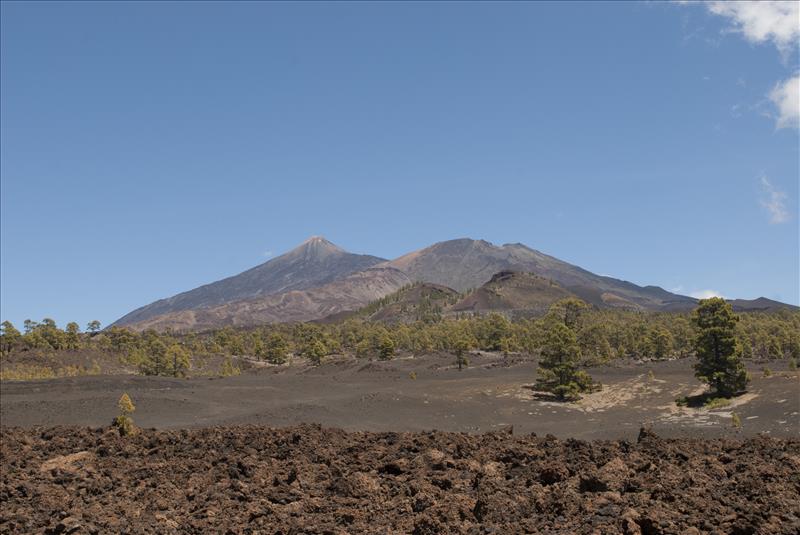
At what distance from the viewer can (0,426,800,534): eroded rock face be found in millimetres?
9547

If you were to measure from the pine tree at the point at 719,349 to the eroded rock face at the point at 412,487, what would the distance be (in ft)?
79.1

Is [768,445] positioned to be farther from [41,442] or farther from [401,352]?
[401,352]

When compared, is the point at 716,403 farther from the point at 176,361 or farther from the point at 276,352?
the point at 276,352

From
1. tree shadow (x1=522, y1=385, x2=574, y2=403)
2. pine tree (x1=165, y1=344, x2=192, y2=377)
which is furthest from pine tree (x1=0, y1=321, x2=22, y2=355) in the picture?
tree shadow (x1=522, y1=385, x2=574, y2=403)

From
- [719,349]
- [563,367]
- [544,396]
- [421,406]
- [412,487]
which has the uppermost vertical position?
[719,349]

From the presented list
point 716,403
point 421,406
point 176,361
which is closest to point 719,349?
point 716,403

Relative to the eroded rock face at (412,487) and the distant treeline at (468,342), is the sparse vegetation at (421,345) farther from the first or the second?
the eroded rock face at (412,487)

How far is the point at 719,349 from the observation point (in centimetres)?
3669

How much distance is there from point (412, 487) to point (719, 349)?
30.1m

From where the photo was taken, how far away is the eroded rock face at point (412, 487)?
31.3 feet

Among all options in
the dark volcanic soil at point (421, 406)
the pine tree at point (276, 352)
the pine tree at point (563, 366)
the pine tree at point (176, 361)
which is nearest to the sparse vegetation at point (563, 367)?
the pine tree at point (563, 366)

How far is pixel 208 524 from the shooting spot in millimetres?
11656

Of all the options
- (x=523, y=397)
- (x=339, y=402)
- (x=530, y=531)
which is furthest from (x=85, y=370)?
(x=530, y=531)

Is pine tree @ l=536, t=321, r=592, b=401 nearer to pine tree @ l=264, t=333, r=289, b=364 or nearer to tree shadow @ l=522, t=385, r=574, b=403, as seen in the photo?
tree shadow @ l=522, t=385, r=574, b=403
